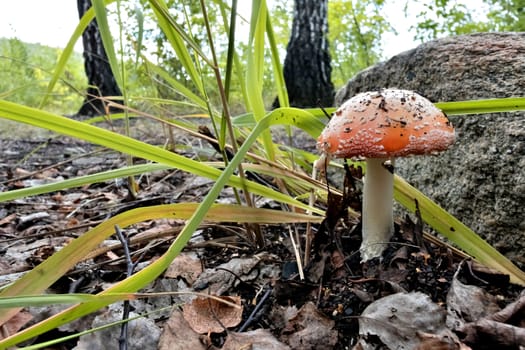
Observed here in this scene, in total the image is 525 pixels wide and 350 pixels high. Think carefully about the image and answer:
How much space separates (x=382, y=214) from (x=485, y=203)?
15.5 inches

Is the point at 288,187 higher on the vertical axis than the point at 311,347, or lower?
higher

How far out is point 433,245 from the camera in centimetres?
146

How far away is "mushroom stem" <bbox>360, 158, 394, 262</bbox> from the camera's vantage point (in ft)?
4.30

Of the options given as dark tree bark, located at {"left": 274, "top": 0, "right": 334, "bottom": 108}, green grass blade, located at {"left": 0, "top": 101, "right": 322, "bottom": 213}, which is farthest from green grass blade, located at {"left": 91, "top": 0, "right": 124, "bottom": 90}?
dark tree bark, located at {"left": 274, "top": 0, "right": 334, "bottom": 108}

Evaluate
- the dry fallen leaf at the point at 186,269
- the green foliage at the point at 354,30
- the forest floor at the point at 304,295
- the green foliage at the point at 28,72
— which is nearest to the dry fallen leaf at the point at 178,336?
the forest floor at the point at 304,295

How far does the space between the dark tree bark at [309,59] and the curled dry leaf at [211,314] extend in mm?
3913

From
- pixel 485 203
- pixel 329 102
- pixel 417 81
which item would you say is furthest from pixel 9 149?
pixel 485 203

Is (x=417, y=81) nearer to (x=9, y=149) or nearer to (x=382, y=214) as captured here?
(x=382, y=214)

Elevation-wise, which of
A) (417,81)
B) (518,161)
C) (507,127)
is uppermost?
(417,81)

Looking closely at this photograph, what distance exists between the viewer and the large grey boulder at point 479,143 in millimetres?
1364

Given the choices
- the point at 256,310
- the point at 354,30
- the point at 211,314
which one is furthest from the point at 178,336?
the point at 354,30

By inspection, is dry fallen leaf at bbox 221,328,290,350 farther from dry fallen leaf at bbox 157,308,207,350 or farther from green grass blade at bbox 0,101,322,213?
green grass blade at bbox 0,101,322,213

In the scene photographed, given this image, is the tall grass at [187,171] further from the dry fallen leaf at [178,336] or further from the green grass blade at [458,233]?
the dry fallen leaf at [178,336]

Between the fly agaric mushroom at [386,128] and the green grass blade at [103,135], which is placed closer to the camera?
the green grass blade at [103,135]
